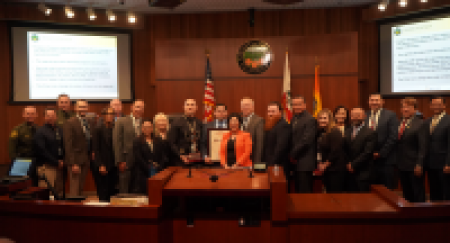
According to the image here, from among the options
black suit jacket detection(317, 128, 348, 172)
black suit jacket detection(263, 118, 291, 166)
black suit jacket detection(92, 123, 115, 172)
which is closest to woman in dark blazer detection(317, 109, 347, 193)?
black suit jacket detection(317, 128, 348, 172)

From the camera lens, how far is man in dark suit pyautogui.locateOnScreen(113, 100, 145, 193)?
4.80m

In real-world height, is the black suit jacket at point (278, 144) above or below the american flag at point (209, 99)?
below

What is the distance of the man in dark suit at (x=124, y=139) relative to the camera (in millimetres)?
4805

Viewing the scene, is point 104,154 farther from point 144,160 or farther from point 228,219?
point 228,219

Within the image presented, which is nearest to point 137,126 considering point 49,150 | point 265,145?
point 49,150

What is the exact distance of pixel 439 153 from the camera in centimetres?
442

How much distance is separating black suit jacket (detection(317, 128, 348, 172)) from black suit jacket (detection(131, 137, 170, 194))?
193 centimetres

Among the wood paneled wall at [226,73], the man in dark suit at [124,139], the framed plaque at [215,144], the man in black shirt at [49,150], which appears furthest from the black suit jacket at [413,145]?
the man in black shirt at [49,150]

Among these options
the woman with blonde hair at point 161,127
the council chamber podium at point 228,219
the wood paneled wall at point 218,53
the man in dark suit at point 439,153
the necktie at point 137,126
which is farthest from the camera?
the wood paneled wall at point 218,53

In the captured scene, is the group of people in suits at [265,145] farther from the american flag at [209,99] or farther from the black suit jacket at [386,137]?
the american flag at [209,99]

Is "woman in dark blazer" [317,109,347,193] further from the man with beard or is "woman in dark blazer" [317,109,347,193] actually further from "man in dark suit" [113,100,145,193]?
"man in dark suit" [113,100,145,193]

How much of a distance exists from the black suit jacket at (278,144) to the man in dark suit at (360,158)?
2.44 ft

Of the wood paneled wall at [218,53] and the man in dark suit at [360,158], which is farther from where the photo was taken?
the wood paneled wall at [218,53]

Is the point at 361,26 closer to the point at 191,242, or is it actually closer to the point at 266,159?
the point at 266,159
